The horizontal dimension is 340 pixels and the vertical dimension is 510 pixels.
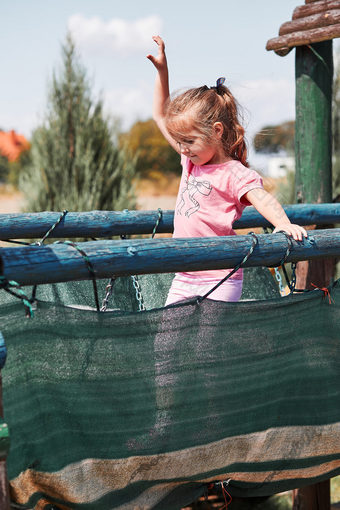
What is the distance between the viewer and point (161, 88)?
2.92 meters

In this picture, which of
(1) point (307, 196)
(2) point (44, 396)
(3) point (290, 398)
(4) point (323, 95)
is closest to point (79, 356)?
(2) point (44, 396)

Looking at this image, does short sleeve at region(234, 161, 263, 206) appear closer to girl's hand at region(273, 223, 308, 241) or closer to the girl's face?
the girl's face

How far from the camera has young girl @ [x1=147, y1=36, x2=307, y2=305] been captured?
258 centimetres

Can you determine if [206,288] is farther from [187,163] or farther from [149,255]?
[149,255]

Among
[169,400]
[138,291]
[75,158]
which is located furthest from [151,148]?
[169,400]

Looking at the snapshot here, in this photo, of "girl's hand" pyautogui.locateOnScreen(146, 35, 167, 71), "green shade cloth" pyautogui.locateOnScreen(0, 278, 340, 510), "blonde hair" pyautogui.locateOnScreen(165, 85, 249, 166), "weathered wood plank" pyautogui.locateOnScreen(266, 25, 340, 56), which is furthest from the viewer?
"weathered wood plank" pyautogui.locateOnScreen(266, 25, 340, 56)

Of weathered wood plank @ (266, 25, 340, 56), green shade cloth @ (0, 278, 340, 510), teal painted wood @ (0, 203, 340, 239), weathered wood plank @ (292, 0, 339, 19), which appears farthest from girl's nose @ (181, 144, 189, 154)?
weathered wood plank @ (292, 0, 339, 19)

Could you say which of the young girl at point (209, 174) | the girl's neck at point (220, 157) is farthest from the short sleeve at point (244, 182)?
the girl's neck at point (220, 157)

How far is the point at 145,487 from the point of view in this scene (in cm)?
200

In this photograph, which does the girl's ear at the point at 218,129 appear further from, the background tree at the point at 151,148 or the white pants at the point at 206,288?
the background tree at the point at 151,148

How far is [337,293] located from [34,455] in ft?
3.95

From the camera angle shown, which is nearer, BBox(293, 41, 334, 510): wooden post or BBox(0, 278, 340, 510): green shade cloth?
BBox(0, 278, 340, 510): green shade cloth

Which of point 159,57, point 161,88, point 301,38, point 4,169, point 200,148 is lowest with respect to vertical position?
point 200,148

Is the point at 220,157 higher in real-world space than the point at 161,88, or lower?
lower
